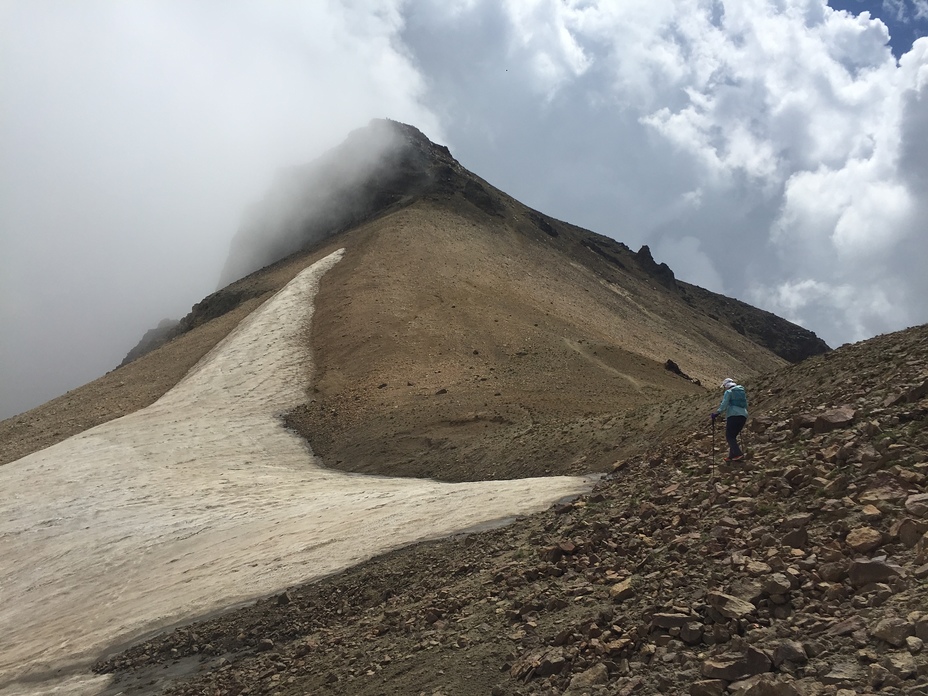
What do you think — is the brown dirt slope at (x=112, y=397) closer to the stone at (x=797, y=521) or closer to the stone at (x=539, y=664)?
the stone at (x=539, y=664)

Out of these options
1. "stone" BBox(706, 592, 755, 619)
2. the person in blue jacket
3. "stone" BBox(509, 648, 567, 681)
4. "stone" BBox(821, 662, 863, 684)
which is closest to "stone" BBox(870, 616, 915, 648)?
"stone" BBox(821, 662, 863, 684)

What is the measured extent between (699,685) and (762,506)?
3444mm

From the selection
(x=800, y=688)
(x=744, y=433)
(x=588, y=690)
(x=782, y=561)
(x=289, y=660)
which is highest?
(x=744, y=433)

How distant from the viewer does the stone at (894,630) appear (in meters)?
5.40

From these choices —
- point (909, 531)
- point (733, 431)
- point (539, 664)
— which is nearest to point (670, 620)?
point (539, 664)

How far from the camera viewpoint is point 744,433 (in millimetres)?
12695

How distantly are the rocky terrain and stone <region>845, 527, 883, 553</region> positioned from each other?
0.02 m

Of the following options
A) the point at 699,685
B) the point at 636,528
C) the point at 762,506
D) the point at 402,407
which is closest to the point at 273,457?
the point at 402,407

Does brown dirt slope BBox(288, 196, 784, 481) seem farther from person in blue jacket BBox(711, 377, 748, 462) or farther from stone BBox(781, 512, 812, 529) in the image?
stone BBox(781, 512, 812, 529)

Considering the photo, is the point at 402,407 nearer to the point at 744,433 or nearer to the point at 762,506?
the point at 744,433

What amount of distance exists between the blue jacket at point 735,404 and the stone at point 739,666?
6.58 meters

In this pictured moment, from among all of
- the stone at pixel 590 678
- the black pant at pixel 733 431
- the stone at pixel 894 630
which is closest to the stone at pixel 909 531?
the stone at pixel 894 630

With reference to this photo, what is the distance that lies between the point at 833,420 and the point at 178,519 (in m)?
16.7

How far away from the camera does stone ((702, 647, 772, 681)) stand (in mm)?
5809
